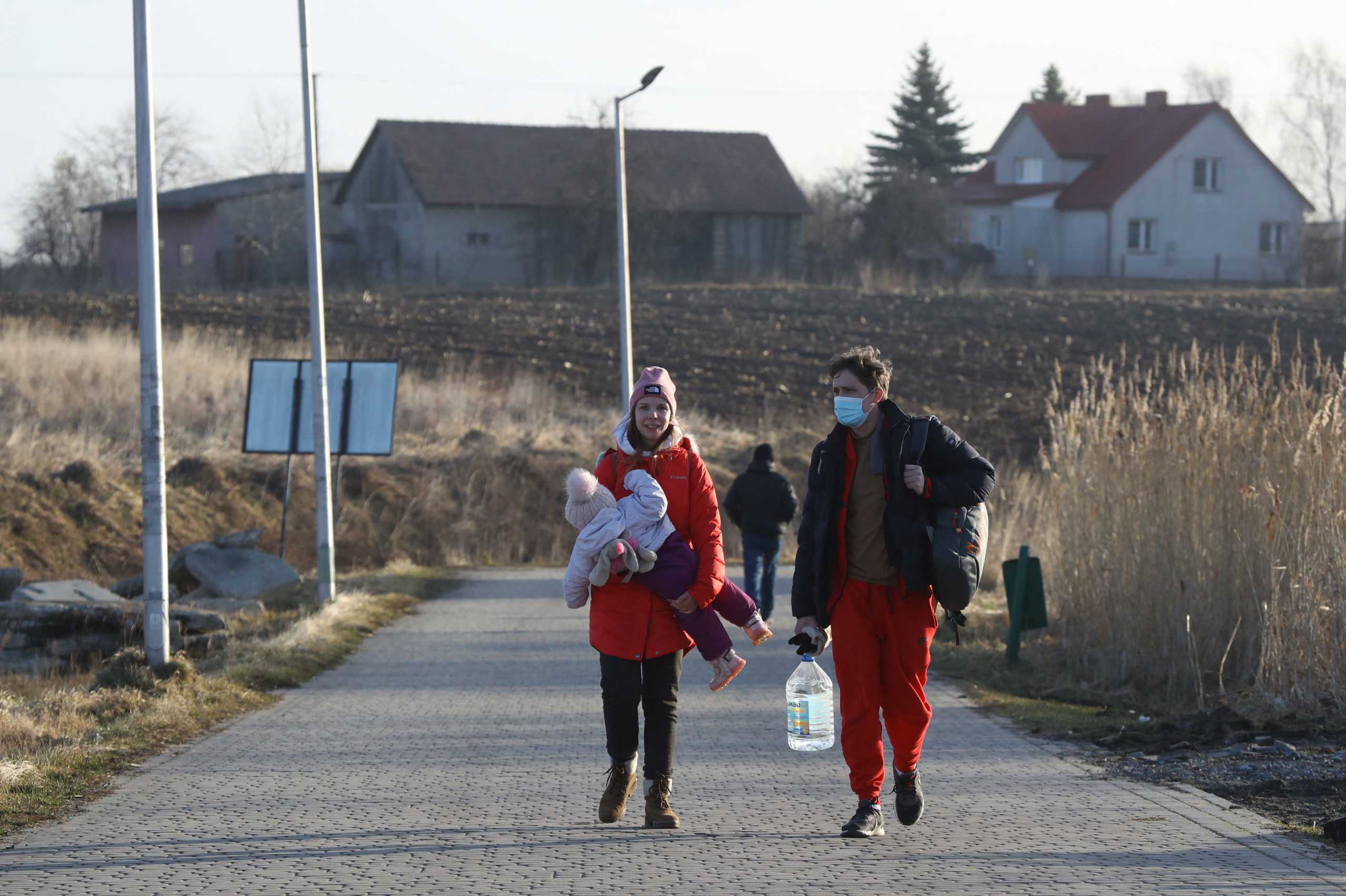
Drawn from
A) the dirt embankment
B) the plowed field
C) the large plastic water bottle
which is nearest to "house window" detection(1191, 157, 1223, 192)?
the plowed field

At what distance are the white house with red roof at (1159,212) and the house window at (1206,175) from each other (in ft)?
0.15

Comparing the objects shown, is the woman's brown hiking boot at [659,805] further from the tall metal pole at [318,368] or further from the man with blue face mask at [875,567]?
the tall metal pole at [318,368]

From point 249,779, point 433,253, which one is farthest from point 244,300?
point 249,779

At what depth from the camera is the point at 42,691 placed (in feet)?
37.1

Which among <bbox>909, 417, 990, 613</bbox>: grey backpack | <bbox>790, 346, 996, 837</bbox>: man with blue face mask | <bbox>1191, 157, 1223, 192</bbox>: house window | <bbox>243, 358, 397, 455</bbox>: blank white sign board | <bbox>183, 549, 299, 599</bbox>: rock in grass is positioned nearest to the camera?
<bbox>909, 417, 990, 613</bbox>: grey backpack

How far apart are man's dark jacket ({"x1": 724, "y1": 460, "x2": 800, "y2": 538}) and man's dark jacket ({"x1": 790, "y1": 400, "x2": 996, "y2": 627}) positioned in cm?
841

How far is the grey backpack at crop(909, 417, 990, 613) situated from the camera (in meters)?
6.47

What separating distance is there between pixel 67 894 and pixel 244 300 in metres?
42.2

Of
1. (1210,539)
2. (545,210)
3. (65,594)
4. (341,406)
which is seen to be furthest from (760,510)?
(545,210)

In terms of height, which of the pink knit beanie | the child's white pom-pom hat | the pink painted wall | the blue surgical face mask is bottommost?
the child's white pom-pom hat

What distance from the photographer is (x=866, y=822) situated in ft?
21.4

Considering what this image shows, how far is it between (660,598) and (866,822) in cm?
128

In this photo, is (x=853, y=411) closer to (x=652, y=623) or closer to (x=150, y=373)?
(x=652, y=623)

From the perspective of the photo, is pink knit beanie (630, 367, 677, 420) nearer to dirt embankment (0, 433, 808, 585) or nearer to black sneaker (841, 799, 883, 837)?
black sneaker (841, 799, 883, 837)
